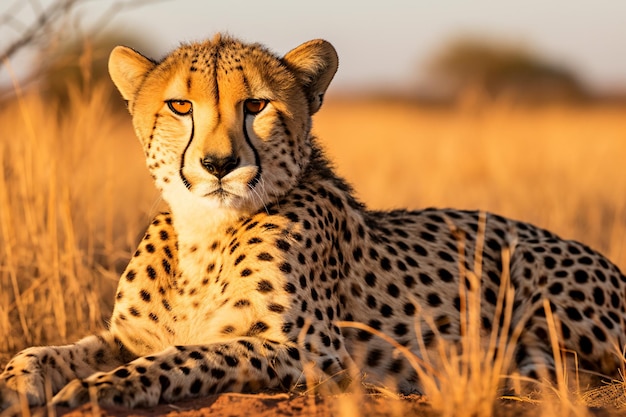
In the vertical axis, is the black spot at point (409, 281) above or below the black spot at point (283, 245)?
below

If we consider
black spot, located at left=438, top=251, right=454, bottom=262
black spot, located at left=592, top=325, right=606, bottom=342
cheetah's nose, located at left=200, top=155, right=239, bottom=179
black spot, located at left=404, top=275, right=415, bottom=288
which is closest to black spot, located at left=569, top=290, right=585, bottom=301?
black spot, located at left=592, top=325, right=606, bottom=342

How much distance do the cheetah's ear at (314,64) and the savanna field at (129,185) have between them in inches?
10.9

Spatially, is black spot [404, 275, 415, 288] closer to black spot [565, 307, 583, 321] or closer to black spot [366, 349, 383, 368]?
black spot [366, 349, 383, 368]

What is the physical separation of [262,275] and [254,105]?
0.50 m

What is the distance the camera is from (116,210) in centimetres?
618

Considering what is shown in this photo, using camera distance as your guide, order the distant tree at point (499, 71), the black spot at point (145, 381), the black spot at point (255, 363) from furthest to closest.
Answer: the distant tree at point (499, 71) → the black spot at point (255, 363) → the black spot at point (145, 381)

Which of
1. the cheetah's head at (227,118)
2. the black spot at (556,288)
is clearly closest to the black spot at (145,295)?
the cheetah's head at (227,118)

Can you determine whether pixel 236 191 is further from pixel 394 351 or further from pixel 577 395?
pixel 577 395

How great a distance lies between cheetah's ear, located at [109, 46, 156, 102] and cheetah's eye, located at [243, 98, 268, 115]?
1.47 ft

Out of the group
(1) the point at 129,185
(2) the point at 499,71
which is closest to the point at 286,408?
(1) the point at 129,185

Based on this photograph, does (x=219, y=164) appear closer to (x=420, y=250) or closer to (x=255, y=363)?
(x=255, y=363)

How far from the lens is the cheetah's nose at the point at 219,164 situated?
2764 mm

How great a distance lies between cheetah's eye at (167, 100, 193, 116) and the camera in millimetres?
3010

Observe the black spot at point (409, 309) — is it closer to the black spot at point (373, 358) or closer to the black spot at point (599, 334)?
the black spot at point (373, 358)
